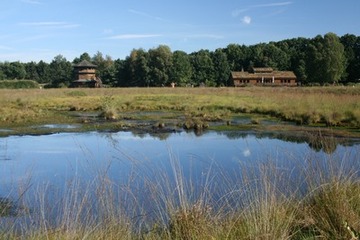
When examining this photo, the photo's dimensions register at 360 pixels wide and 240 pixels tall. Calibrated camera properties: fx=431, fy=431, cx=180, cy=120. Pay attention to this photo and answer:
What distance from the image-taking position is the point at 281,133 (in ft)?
64.3

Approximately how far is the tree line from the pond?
5913cm

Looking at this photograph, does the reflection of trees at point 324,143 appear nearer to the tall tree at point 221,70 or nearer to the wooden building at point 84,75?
the wooden building at point 84,75

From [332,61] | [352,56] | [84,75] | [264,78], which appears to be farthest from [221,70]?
[332,61]

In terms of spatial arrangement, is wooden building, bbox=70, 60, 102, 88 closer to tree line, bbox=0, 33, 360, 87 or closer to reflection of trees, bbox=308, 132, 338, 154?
tree line, bbox=0, 33, 360, 87

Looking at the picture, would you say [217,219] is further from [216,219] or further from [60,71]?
[60,71]

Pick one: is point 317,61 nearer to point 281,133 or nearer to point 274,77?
point 274,77

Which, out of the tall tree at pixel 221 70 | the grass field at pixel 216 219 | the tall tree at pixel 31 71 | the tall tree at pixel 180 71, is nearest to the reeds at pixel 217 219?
the grass field at pixel 216 219

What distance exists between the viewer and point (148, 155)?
42.7ft

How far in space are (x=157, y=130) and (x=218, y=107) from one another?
12.1 meters

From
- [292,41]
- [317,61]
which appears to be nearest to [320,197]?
[317,61]

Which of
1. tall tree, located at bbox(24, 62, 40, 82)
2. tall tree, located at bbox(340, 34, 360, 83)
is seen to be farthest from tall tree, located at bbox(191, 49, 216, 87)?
tall tree, located at bbox(24, 62, 40, 82)

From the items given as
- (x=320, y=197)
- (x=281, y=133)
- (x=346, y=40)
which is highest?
(x=346, y=40)

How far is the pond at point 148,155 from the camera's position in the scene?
27.2 feet

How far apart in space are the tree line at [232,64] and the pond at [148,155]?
194 feet
